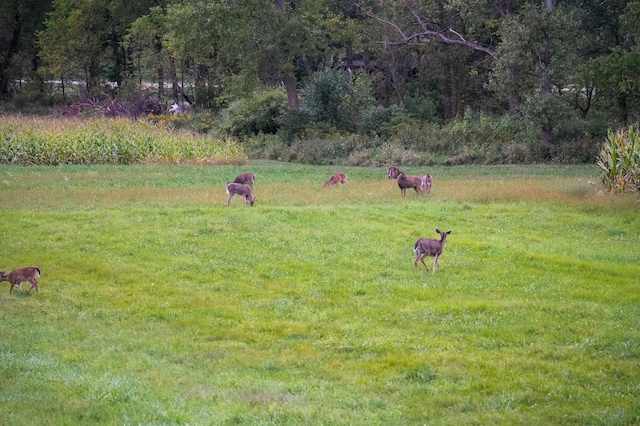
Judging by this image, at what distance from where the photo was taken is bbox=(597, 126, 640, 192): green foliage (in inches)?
890

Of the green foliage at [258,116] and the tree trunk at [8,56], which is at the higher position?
the tree trunk at [8,56]

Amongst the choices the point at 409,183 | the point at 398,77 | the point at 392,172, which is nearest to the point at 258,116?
the point at 398,77

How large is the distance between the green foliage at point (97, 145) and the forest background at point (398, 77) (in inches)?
225

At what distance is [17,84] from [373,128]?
44233 mm

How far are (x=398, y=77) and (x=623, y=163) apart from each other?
30.2 metres

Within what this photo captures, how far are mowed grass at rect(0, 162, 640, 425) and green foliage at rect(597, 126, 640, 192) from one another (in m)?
0.68

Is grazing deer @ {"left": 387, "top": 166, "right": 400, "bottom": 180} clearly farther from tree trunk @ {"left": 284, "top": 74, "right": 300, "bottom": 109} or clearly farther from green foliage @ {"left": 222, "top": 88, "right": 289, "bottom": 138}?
green foliage @ {"left": 222, "top": 88, "right": 289, "bottom": 138}

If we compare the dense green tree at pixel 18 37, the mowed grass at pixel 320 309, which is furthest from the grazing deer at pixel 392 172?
the dense green tree at pixel 18 37

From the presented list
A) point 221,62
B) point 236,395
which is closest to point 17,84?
point 221,62

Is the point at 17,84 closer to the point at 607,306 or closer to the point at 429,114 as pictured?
the point at 429,114

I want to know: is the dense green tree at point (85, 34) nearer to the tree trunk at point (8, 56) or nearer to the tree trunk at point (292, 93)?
the tree trunk at point (8, 56)

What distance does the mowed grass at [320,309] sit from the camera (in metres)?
8.78

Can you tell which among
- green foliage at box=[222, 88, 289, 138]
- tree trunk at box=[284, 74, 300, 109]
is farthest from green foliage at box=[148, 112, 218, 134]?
tree trunk at box=[284, 74, 300, 109]

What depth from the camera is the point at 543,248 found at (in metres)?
17.1
